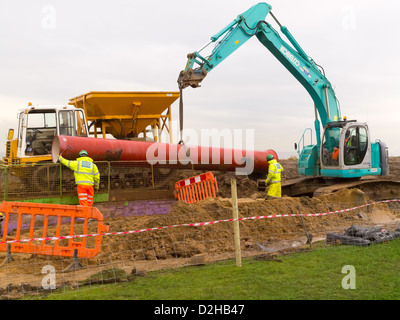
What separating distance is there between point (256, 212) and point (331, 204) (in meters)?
3.10

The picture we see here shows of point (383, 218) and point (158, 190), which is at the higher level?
point (158, 190)

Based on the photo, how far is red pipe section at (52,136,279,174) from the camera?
12.1m

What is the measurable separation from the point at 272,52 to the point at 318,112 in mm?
2579

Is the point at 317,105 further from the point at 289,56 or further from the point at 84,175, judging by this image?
the point at 84,175

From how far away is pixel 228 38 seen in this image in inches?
515

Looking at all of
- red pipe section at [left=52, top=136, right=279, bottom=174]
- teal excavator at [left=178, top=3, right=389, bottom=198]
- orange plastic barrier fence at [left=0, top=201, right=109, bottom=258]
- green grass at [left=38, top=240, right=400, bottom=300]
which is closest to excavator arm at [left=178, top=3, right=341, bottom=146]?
teal excavator at [left=178, top=3, right=389, bottom=198]

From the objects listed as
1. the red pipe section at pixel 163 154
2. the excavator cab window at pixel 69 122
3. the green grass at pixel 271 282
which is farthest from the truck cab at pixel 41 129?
the green grass at pixel 271 282

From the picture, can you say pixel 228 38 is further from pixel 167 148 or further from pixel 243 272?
pixel 243 272

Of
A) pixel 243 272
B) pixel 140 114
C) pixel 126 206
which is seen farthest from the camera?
pixel 140 114

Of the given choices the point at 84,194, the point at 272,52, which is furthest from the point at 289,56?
the point at 84,194

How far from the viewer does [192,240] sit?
27.9 feet
